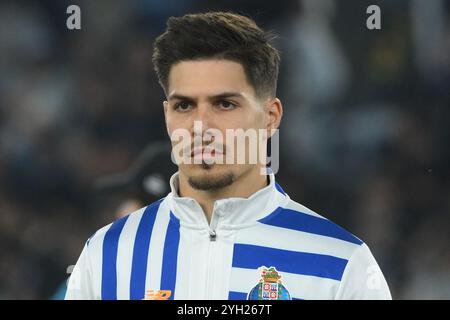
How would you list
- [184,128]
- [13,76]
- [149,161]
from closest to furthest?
[184,128] < [149,161] < [13,76]

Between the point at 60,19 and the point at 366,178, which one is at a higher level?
the point at 60,19

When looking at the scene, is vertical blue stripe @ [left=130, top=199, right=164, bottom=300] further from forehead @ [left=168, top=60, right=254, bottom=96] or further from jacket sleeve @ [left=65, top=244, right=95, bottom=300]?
forehead @ [left=168, top=60, right=254, bottom=96]

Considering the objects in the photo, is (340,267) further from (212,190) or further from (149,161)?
(149,161)

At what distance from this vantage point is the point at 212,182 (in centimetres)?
268

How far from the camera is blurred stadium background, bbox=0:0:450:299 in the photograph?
520 centimetres

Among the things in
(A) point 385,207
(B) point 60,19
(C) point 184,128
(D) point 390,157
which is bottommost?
(A) point 385,207

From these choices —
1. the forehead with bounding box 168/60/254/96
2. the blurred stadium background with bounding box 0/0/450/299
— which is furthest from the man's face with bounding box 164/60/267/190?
the blurred stadium background with bounding box 0/0/450/299

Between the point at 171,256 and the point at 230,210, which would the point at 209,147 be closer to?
the point at 230,210

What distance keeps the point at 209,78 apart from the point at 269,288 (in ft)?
2.65

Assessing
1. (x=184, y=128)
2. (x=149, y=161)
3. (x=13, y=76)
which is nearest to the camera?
(x=184, y=128)
